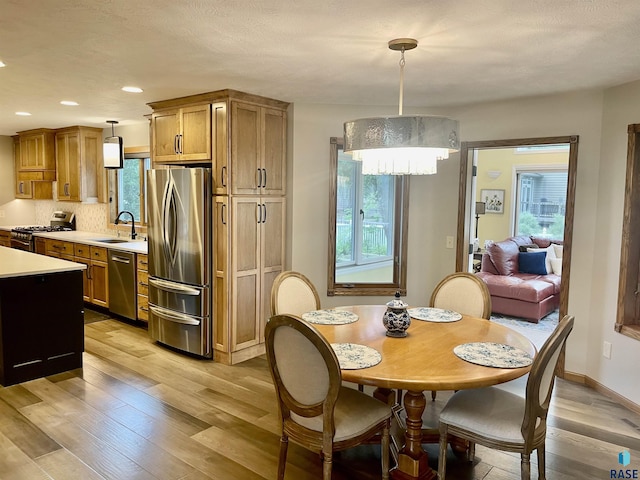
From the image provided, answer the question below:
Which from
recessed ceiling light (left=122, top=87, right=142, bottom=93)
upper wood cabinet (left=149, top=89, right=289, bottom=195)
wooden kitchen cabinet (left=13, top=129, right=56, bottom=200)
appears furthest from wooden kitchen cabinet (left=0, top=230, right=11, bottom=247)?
recessed ceiling light (left=122, top=87, right=142, bottom=93)

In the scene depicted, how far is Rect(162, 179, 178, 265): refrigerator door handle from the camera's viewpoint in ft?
13.9

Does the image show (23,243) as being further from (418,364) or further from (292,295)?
(418,364)

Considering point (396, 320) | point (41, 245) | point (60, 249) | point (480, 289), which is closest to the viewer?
point (396, 320)

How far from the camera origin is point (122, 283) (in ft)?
17.3

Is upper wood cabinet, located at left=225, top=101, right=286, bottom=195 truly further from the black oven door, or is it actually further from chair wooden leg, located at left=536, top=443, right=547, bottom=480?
the black oven door

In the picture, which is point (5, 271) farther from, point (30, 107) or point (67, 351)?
point (30, 107)

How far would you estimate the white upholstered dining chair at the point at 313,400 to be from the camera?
6.71 ft

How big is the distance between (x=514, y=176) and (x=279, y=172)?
18.3 ft

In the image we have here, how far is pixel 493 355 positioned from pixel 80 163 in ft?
19.3

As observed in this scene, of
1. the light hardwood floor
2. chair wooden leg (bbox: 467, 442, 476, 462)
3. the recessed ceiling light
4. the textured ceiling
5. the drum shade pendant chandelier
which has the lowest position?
the light hardwood floor

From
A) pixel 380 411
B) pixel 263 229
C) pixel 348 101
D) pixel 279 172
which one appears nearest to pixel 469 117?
pixel 348 101

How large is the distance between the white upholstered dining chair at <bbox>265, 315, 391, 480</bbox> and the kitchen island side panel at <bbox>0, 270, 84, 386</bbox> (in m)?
2.49

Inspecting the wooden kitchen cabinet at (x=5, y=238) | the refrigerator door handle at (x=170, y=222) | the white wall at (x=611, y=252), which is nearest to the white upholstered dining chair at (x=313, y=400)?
the white wall at (x=611, y=252)

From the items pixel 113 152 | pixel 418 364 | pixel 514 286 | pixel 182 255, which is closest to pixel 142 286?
pixel 182 255
